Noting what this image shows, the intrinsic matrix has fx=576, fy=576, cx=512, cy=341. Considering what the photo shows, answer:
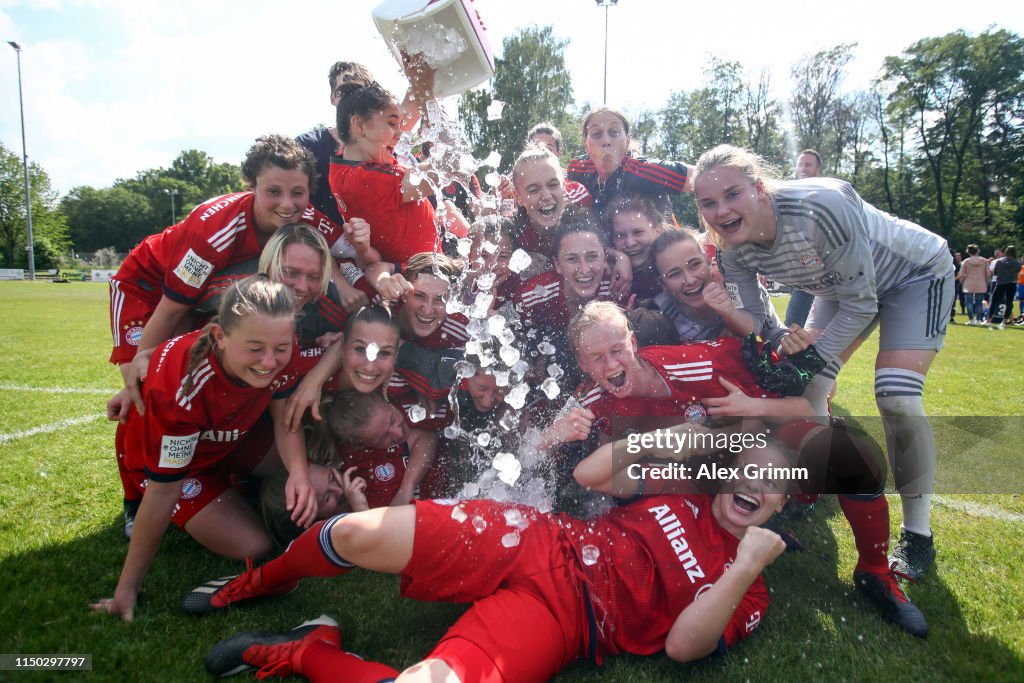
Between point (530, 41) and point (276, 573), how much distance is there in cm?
2159

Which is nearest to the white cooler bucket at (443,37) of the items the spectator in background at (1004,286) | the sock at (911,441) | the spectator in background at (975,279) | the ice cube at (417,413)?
the ice cube at (417,413)

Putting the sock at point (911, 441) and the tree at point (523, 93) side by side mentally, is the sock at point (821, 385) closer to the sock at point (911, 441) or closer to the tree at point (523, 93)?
the sock at point (911, 441)

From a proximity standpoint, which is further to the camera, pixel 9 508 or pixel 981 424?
pixel 981 424

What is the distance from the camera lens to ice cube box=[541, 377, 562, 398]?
3259mm

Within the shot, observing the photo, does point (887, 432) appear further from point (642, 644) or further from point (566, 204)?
point (566, 204)

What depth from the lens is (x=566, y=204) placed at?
3.97m

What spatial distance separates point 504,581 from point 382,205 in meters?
2.29

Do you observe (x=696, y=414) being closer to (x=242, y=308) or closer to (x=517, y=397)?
(x=517, y=397)

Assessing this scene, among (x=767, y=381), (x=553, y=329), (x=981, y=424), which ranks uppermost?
(x=553, y=329)

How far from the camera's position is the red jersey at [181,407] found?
250 centimetres

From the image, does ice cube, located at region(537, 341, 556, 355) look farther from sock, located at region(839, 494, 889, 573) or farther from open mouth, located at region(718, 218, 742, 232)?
sock, located at region(839, 494, 889, 573)

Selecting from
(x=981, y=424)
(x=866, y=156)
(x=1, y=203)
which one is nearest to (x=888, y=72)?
(x=866, y=156)

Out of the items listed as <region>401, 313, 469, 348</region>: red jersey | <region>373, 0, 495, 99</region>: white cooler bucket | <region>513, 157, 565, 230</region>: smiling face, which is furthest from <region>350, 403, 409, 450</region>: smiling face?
<region>373, 0, 495, 99</region>: white cooler bucket

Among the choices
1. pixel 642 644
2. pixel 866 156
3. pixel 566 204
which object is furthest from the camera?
pixel 866 156
